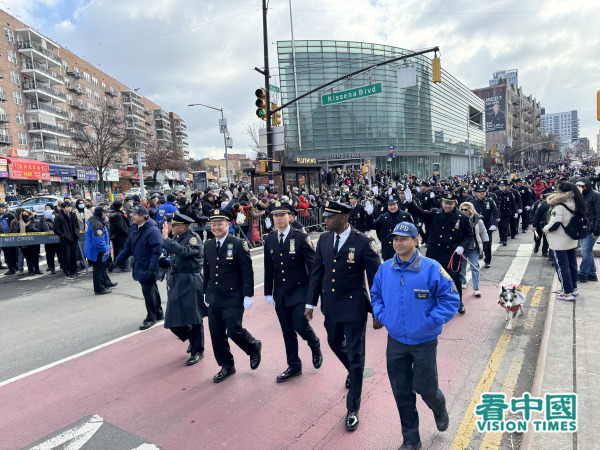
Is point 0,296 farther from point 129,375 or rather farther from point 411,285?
point 411,285

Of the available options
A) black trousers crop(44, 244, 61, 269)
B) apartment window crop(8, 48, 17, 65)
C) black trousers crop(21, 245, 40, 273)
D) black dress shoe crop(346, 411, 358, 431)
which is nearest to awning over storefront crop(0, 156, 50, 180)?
apartment window crop(8, 48, 17, 65)

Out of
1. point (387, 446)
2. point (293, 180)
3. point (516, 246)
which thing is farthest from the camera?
point (293, 180)

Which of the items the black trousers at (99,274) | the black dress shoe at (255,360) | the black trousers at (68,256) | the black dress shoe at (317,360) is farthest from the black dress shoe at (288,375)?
the black trousers at (68,256)

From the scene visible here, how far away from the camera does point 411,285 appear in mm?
3025

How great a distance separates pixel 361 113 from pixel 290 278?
53.9m

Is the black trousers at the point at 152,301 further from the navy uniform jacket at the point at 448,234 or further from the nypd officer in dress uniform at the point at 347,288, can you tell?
the navy uniform jacket at the point at 448,234

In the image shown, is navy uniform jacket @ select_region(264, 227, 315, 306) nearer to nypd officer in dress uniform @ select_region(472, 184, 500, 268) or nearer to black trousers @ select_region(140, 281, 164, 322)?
black trousers @ select_region(140, 281, 164, 322)

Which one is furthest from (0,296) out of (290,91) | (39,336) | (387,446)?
(290,91)

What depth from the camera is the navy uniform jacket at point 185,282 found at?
4969 millimetres

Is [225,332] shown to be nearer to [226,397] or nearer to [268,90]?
[226,397]

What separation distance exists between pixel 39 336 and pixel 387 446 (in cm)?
585

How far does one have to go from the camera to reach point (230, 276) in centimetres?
453

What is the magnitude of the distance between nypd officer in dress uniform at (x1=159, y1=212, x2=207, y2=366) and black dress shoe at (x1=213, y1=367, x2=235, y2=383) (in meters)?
0.65

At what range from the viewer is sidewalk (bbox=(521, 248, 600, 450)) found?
9.95ft
